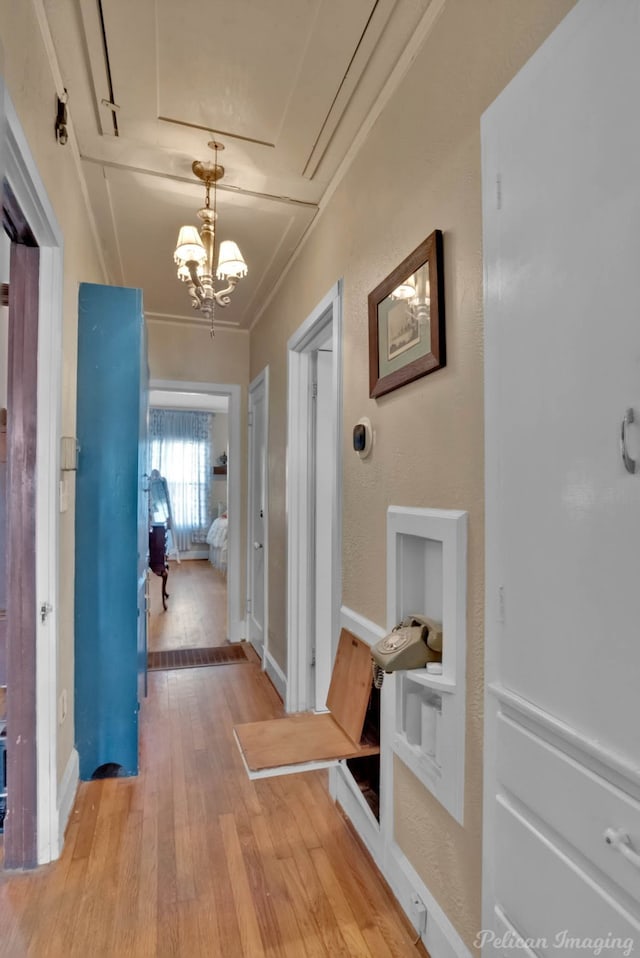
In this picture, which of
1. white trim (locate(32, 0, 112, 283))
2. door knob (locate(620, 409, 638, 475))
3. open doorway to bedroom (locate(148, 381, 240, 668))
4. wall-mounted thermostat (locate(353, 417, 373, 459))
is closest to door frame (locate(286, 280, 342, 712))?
wall-mounted thermostat (locate(353, 417, 373, 459))

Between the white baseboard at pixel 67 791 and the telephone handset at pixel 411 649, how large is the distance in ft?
4.74

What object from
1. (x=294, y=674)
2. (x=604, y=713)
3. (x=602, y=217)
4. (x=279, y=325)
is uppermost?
(x=279, y=325)

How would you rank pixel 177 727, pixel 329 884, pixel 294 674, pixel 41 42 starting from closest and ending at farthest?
pixel 41 42 → pixel 329 884 → pixel 177 727 → pixel 294 674

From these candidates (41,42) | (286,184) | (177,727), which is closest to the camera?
(41,42)

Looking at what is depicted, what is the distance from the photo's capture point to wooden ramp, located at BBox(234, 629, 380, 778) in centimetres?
161

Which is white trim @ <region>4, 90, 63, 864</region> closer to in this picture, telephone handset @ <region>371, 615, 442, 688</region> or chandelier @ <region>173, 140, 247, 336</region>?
chandelier @ <region>173, 140, 247, 336</region>

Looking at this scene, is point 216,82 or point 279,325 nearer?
point 216,82

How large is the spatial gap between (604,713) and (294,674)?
7.74 ft

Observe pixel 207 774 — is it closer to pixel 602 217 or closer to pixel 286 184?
pixel 602 217

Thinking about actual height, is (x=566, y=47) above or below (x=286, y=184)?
below

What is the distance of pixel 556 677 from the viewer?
936mm

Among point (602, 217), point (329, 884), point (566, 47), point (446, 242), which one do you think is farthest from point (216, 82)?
point (329, 884)

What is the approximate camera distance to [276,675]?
3311mm

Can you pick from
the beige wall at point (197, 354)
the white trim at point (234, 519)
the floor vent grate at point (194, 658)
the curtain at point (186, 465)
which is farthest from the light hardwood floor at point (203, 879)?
the curtain at point (186, 465)
